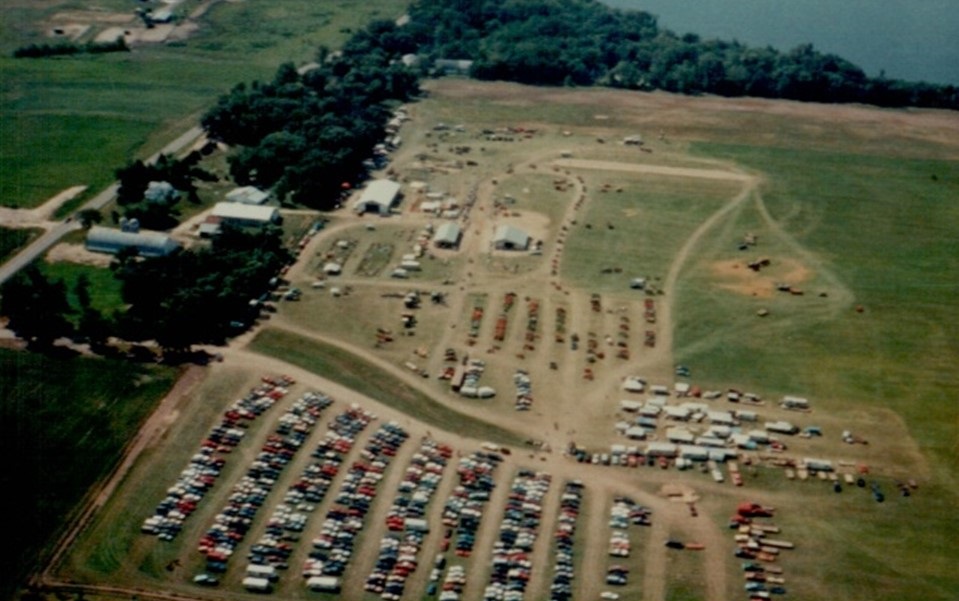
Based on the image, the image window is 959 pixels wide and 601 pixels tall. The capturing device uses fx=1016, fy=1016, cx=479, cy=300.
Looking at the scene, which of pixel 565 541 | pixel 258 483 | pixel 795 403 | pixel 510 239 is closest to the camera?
pixel 565 541

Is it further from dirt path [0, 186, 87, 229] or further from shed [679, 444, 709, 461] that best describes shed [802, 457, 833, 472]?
dirt path [0, 186, 87, 229]

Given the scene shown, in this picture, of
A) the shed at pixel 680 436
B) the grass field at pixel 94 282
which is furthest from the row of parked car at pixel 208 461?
the shed at pixel 680 436

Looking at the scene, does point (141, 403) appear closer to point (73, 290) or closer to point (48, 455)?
point (48, 455)

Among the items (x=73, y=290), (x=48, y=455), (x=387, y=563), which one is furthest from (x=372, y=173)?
(x=387, y=563)

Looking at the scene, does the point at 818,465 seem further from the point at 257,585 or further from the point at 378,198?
the point at 378,198

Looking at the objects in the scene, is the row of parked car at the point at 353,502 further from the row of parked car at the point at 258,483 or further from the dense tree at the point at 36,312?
the dense tree at the point at 36,312

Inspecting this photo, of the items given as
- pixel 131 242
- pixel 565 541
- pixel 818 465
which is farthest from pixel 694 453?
pixel 131 242
